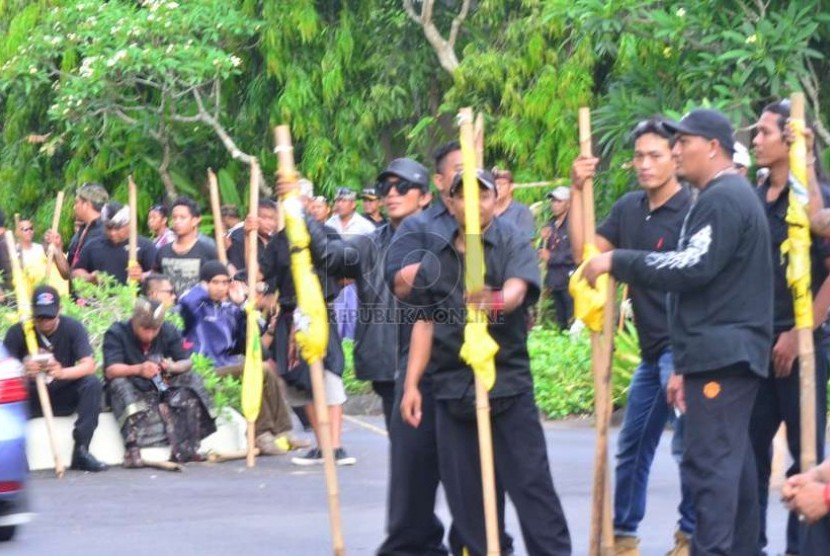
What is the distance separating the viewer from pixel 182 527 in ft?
32.1

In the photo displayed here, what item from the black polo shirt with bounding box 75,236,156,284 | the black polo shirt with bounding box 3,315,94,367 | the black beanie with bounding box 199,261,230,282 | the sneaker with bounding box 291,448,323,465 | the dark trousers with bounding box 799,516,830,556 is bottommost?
the sneaker with bounding box 291,448,323,465

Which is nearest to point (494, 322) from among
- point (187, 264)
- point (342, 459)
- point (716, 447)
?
point (716, 447)

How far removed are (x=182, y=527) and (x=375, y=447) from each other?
3579 millimetres

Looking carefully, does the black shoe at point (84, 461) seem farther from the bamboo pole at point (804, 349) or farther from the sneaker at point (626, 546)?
the bamboo pole at point (804, 349)

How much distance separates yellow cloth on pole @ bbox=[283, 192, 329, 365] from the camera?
7512 mm

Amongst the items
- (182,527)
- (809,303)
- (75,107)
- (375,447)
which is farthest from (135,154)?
(809,303)

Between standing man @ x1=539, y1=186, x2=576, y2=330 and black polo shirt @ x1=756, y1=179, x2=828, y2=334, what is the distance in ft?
29.9

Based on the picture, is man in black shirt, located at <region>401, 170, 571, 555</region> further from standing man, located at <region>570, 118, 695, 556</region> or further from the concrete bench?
the concrete bench

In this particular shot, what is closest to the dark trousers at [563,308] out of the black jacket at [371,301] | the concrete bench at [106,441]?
the concrete bench at [106,441]

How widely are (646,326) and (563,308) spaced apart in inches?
363

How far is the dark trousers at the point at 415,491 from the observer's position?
26.0 feet

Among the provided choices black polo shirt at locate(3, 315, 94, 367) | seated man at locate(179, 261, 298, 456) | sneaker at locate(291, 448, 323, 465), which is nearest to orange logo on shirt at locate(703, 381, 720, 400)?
sneaker at locate(291, 448, 323, 465)

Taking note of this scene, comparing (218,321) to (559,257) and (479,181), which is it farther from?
(479,181)

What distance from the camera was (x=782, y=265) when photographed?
7.84m
